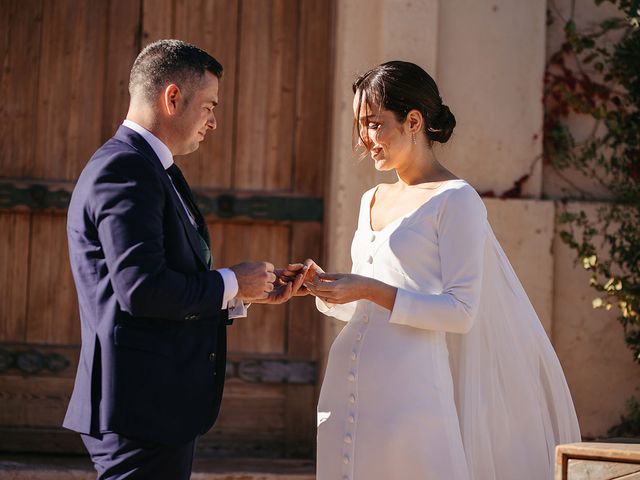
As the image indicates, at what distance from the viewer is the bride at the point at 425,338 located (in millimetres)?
2961

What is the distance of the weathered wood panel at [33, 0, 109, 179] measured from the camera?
4855mm

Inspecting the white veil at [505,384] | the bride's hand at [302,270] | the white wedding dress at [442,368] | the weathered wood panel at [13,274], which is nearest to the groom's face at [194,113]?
the bride's hand at [302,270]

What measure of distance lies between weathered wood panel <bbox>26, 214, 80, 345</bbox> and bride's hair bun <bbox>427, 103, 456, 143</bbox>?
2.26 metres

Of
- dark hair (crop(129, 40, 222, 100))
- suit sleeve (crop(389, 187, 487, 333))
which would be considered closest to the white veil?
suit sleeve (crop(389, 187, 487, 333))

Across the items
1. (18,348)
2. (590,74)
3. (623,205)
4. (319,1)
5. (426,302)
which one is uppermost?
(319,1)

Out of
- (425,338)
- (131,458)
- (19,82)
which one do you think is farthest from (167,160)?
(19,82)

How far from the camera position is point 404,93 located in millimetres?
3123

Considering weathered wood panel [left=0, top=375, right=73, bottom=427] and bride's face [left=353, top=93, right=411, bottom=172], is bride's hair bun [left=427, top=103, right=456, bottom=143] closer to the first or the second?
bride's face [left=353, top=93, right=411, bottom=172]

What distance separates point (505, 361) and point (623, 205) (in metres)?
1.80

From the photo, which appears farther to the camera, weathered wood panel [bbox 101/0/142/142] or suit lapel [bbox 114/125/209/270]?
weathered wood panel [bbox 101/0/142/142]

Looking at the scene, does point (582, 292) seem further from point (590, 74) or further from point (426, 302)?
point (426, 302)

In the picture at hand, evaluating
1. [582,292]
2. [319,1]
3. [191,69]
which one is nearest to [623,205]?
[582,292]

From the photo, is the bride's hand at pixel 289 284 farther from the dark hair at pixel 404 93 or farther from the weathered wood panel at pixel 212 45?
the weathered wood panel at pixel 212 45

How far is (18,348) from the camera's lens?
4789 millimetres
